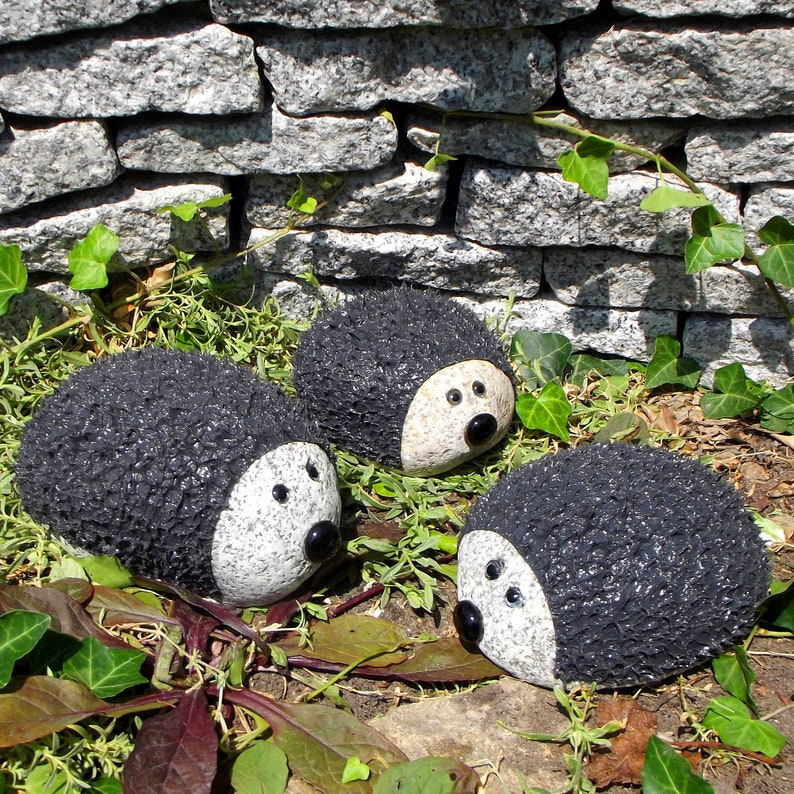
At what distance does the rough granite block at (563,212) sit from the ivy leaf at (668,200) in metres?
0.20

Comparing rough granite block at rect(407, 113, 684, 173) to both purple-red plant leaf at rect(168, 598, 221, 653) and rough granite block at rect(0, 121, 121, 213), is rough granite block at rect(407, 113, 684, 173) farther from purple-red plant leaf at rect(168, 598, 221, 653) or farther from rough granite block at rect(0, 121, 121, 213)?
purple-red plant leaf at rect(168, 598, 221, 653)

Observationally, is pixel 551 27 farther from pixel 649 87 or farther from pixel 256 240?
pixel 256 240

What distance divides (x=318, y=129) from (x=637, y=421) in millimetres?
1432

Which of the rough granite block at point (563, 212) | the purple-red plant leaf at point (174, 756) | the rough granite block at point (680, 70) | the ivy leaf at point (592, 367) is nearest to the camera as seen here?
the purple-red plant leaf at point (174, 756)

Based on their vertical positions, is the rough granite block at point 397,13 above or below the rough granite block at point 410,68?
above

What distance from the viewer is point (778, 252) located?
280 cm

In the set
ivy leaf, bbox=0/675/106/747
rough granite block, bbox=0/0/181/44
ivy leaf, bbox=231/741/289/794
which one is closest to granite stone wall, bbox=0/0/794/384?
rough granite block, bbox=0/0/181/44

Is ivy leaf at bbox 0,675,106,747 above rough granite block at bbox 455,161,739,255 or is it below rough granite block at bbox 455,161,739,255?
below

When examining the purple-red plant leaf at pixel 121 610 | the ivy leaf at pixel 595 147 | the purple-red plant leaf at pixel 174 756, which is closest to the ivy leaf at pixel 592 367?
the ivy leaf at pixel 595 147

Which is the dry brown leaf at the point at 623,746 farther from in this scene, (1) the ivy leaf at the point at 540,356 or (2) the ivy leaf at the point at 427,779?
(1) the ivy leaf at the point at 540,356

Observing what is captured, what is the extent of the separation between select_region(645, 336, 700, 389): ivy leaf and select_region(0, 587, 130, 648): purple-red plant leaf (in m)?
1.99

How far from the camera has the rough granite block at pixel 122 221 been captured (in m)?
2.89

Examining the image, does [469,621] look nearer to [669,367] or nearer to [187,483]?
[187,483]

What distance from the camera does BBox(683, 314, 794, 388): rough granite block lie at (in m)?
3.08
